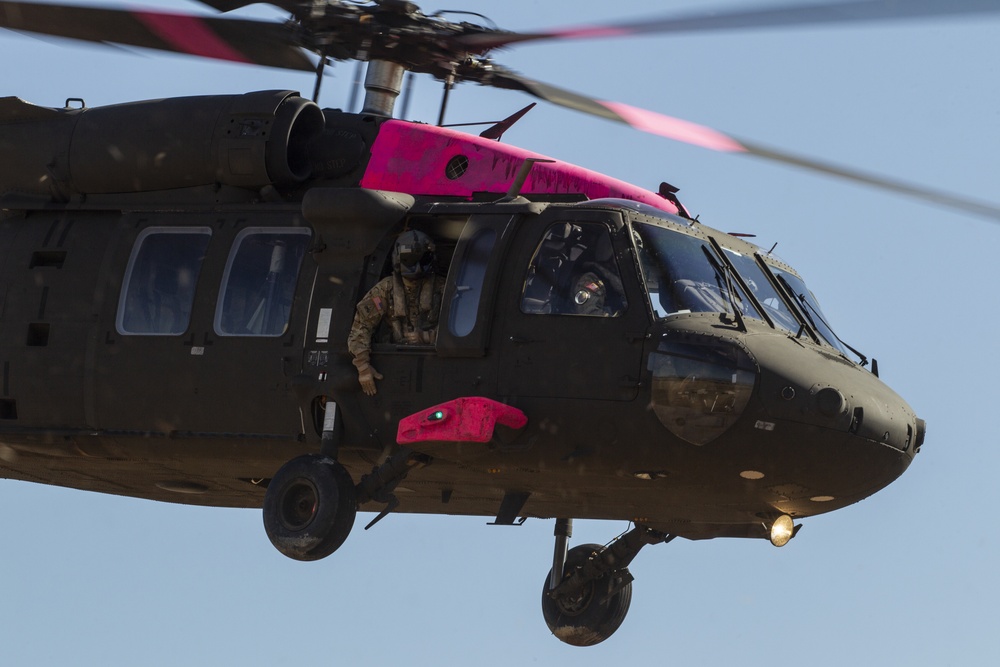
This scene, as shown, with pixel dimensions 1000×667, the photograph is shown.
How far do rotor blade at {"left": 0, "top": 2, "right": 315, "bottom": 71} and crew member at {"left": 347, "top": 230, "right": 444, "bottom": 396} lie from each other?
2.00m

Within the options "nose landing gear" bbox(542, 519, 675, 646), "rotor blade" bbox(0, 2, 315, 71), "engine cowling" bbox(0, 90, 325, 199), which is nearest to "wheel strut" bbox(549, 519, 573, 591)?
"nose landing gear" bbox(542, 519, 675, 646)

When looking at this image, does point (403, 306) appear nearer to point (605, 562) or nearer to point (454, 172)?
point (454, 172)

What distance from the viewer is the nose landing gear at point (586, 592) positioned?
13.5 m

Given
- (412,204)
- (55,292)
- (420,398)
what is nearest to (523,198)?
(412,204)

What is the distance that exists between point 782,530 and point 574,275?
2388mm

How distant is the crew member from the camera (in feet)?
37.6

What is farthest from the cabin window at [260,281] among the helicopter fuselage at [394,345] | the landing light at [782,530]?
the landing light at [782,530]

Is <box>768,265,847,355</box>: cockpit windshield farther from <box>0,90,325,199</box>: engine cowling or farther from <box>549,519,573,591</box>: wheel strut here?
<box>0,90,325,199</box>: engine cowling

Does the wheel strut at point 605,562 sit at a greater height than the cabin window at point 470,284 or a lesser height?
lesser

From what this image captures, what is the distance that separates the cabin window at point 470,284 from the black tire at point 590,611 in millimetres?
3281

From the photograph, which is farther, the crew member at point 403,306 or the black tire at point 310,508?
the crew member at point 403,306

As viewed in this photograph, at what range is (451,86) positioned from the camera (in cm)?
1279

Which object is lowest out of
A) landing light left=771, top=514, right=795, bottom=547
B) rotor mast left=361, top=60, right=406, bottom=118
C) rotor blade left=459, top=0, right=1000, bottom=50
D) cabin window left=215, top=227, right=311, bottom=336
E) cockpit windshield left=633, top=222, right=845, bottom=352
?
landing light left=771, top=514, right=795, bottom=547

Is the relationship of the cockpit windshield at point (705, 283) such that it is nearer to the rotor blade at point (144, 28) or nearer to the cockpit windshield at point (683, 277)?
the cockpit windshield at point (683, 277)
